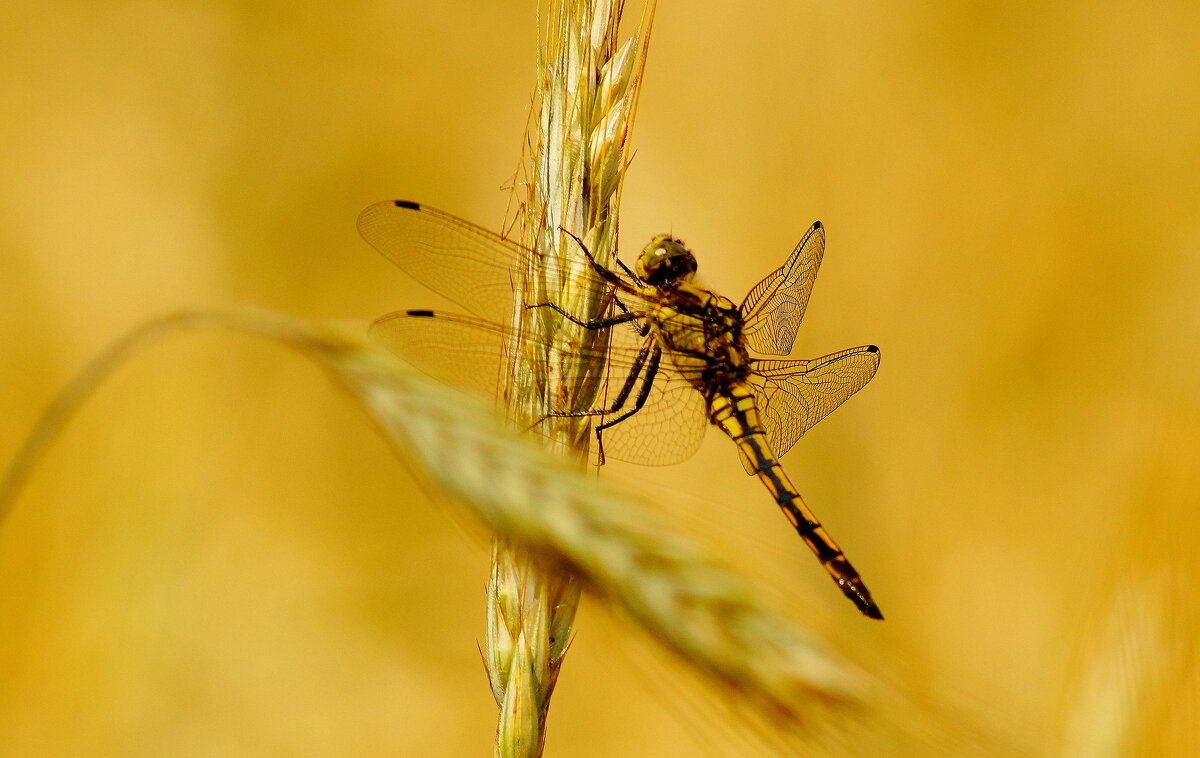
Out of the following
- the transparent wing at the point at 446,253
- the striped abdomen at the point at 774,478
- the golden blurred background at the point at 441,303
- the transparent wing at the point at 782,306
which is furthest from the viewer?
the golden blurred background at the point at 441,303

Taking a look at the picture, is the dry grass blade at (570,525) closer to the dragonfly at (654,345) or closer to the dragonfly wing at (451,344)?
the dragonfly at (654,345)

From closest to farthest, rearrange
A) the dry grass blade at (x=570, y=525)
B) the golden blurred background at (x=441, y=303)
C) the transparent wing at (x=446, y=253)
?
the dry grass blade at (x=570, y=525)
the transparent wing at (x=446, y=253)
the golden blurred background at (x=441, y=303)

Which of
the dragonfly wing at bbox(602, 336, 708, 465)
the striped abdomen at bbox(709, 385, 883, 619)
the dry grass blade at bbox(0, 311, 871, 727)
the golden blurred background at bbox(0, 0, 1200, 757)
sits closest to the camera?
the dry grass blade at bbox(0, 311, 871, 727)

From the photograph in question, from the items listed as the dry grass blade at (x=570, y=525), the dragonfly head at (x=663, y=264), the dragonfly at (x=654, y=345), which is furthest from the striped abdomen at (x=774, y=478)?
the dry grass blade at (x=570, y=525)

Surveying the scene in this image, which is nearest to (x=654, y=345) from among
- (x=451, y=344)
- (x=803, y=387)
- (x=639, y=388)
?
(x=639, y=388)

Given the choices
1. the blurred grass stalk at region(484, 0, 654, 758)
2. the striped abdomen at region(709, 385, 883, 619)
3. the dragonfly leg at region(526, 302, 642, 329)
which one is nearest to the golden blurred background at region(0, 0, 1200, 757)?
the striped abdomen at region(709, 385, 883, 619)

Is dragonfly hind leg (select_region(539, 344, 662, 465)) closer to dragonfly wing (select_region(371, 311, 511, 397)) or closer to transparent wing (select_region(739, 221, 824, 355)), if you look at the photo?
dragonfly wing (select_region(371, 311, 511, 397))

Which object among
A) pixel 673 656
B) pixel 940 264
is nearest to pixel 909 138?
pixel 940 264

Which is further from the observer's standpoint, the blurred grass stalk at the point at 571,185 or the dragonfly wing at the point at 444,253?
the dragonfly wing at the point at 444,253

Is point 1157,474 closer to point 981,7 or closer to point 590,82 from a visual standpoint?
point 590,82
